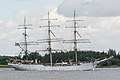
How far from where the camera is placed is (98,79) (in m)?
127

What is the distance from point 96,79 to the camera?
127 m

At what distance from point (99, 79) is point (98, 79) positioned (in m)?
0.23

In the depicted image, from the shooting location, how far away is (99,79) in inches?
4988

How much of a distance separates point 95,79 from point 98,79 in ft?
2.29

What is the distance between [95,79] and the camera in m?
127

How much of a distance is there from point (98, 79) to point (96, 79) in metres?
0.45

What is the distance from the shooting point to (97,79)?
126688 mm

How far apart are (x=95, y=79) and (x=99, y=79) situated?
910mm

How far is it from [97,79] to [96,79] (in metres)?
0.23

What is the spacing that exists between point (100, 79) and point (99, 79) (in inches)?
9.1

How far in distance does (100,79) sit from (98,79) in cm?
46
